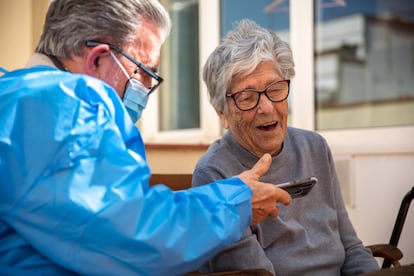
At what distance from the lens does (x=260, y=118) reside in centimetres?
A: 236

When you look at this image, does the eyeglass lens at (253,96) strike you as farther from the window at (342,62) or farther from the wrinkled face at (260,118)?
the window at (342,62)

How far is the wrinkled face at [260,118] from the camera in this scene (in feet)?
7.68

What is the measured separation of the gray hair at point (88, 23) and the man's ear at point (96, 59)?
0.07 ft

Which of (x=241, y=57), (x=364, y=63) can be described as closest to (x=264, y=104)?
(x=241, y=57)

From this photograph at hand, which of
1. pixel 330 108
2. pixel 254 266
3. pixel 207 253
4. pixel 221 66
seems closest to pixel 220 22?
pixel 330 108

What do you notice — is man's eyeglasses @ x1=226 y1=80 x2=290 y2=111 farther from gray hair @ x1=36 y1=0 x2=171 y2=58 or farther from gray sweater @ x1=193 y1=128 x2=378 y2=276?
gray hair @ x1=36 y1=0 x2=171 y2=58

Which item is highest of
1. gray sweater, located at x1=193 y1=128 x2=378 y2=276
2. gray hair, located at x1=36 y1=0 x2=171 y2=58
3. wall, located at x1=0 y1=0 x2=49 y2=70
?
wall, located at x1=0 y1=0 x2=49 y2=70

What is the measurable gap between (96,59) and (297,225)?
1.06 metres

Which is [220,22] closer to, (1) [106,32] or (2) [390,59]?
(2) [390,59]

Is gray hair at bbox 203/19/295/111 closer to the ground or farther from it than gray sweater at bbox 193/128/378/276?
farther from it

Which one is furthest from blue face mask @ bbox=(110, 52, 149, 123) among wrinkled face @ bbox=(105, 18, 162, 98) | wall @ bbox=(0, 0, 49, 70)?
wall @ bbox=(0, 0, 49, 70)

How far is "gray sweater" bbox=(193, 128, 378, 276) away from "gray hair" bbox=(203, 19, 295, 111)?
21cm

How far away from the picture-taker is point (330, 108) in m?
3.79

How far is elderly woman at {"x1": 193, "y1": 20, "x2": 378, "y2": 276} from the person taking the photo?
227cm
